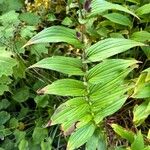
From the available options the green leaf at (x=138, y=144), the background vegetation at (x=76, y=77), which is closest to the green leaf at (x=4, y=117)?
the background vegetation at (x=76, y=77)

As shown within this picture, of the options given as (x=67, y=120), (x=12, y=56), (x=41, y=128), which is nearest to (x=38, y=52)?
(x=12, y=56)

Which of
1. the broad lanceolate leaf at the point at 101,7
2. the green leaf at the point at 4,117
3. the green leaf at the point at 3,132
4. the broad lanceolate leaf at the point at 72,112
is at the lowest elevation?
the green leaf at the point at 3,132

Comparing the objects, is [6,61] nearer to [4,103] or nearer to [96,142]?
[4,103]

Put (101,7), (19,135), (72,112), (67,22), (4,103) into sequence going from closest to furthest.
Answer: (72,112) → (101,7) → (19,135) → (4,103) → (67,22)

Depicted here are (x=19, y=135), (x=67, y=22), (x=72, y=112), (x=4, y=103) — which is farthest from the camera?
(x=67, y=22)

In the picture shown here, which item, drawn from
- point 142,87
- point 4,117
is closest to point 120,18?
point 142,87

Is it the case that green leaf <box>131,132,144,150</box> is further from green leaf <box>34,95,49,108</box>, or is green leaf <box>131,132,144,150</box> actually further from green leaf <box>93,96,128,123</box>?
green leaf <box>34,95,49,108</box>

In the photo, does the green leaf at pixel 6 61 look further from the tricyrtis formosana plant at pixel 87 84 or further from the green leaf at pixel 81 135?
the green leaf at pixel 81 135

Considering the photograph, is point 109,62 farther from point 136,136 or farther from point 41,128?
point 41,128
